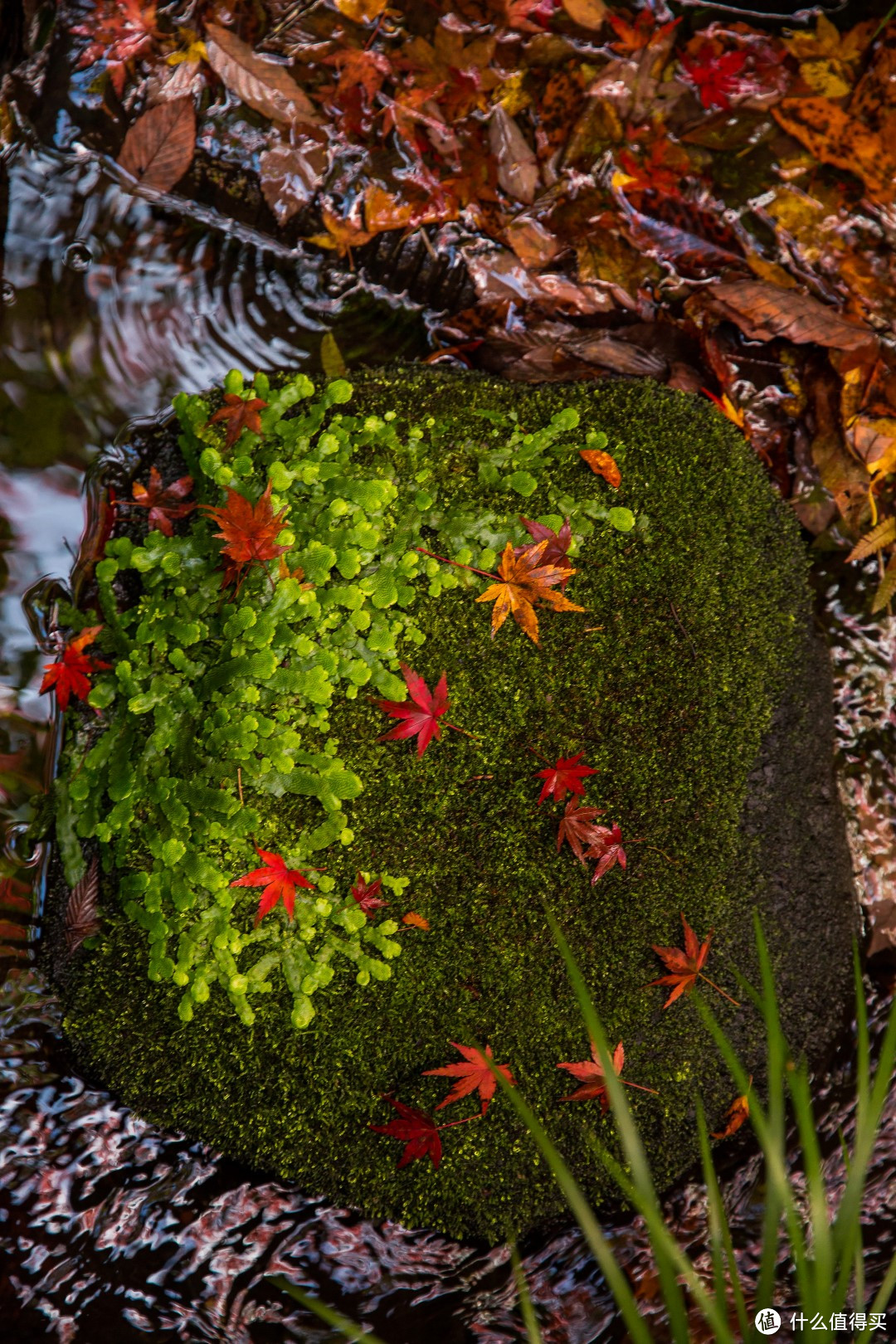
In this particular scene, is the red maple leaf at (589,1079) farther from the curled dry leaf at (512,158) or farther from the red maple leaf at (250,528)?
the curled dry leaf at (512,158)

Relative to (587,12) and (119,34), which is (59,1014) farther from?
(587,12)

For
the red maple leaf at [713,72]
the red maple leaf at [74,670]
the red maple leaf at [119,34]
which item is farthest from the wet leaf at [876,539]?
the red maple leaf at [119,34]

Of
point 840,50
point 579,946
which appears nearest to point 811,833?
point 579,946

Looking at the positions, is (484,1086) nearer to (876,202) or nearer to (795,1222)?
(795,1222)

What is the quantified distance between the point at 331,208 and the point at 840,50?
96.4 inches

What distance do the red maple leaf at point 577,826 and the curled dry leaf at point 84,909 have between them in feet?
5.11

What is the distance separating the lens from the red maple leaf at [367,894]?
262cm

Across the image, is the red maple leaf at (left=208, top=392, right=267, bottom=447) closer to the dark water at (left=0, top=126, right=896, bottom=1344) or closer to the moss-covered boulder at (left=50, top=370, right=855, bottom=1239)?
the moss-covered boulder at (left=50, top=370, right=855, bottom=1239)

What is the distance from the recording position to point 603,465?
2828 mm

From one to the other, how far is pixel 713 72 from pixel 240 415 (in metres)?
2.91

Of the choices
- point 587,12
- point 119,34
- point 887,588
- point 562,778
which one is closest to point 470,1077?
point 562,778

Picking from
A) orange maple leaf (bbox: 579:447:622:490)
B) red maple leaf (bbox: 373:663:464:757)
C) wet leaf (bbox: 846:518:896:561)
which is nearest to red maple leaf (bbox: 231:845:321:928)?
red maple leaf (bbox: 373:663:464:757)

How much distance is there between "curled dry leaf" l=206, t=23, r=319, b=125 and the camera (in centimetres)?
360

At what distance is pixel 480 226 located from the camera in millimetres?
3725
